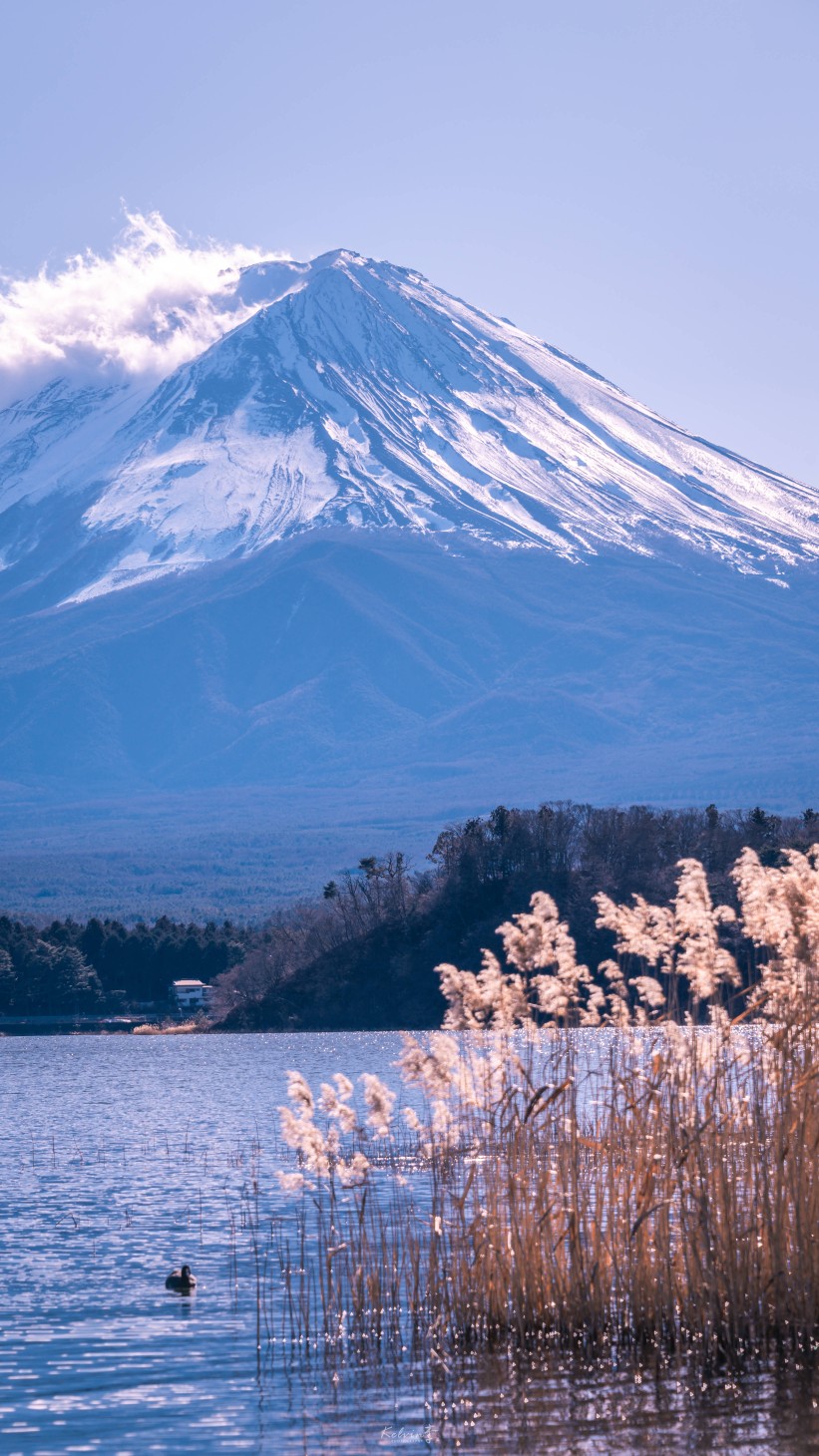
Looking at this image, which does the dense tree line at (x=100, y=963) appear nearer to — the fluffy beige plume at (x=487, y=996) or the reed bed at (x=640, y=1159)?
the reed bed at (x=640, y=1159)

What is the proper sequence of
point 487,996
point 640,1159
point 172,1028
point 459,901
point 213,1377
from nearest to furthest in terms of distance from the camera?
point 487,996, point 640,1159, point 213,1377, point 459,901, point 172,1028

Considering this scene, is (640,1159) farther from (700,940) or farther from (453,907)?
(453,907)

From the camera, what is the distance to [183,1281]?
2095cm

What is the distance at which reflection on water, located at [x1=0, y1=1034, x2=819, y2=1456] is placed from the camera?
560 inches

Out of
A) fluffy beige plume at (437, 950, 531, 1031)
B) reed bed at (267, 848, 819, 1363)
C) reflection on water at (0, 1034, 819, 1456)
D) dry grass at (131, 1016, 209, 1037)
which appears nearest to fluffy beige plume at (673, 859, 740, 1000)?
reed bed at (267, 848, 819, 1363)

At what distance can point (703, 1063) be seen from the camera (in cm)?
1522

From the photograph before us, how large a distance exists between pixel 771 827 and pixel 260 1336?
75.1m

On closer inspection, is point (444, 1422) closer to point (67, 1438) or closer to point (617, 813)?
point (67, 1438)

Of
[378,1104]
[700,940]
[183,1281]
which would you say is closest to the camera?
[700,940]

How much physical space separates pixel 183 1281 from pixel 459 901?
6666 cm

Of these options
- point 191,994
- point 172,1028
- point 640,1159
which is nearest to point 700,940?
point 640,1159

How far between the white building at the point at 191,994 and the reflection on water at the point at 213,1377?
7865cm

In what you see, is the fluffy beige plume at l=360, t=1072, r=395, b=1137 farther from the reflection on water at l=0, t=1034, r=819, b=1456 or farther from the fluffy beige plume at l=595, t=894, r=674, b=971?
the reflection on water at l=0, t=1034, r=819, b=1456

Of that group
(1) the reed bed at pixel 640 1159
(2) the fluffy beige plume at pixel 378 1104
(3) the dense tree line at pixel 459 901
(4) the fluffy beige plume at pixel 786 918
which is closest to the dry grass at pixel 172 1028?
(3) the dense tree line at pixel 459 901
